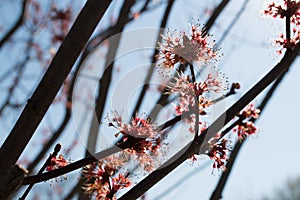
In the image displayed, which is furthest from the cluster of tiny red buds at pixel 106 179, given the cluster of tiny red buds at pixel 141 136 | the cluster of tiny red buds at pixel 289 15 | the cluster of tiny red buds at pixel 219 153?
the cluster of tiny red buds at pixel 289 15

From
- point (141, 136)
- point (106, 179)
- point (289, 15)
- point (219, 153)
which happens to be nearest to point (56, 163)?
point (106, 179)

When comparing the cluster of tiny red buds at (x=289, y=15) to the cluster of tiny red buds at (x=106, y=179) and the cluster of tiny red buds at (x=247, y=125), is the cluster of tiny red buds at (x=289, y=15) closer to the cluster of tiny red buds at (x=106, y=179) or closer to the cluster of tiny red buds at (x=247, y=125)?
the cluster of tiny red buds at (x=247, y=125)

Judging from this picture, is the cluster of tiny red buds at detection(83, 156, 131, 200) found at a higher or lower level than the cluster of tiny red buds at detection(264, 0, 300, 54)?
lower

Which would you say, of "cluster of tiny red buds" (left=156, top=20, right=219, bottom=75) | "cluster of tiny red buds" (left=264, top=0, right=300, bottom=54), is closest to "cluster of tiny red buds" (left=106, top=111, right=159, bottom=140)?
"cluster of tiny red buds" (left=156, top=20, right=219, bottom=75)

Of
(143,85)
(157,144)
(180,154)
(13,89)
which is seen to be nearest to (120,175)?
(157,144)

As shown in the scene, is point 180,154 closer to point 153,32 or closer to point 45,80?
point 45,80

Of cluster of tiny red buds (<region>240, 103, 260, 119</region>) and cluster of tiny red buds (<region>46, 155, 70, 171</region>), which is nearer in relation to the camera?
cluster of tiny red buds (<region>46, 155, 70, 171</region>)

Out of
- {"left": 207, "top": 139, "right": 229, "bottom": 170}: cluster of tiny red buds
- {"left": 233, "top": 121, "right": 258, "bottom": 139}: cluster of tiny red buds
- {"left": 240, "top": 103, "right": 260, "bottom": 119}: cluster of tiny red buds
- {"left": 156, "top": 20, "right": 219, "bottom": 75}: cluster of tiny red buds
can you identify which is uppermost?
{"left": 156, "top": 20, "right": 219, "bottom": 75}: cluster of tiny red buds

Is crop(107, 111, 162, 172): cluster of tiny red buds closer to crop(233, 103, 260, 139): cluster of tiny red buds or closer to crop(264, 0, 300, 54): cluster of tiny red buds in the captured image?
crop(233, 103, 260, 139): cluster of tiny red buds

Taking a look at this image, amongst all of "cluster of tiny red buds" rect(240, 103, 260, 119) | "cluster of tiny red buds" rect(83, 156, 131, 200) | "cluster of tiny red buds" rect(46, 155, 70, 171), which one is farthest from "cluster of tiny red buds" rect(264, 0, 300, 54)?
"cluster of tiny red buds" rect(46, 155, 70, 171)
